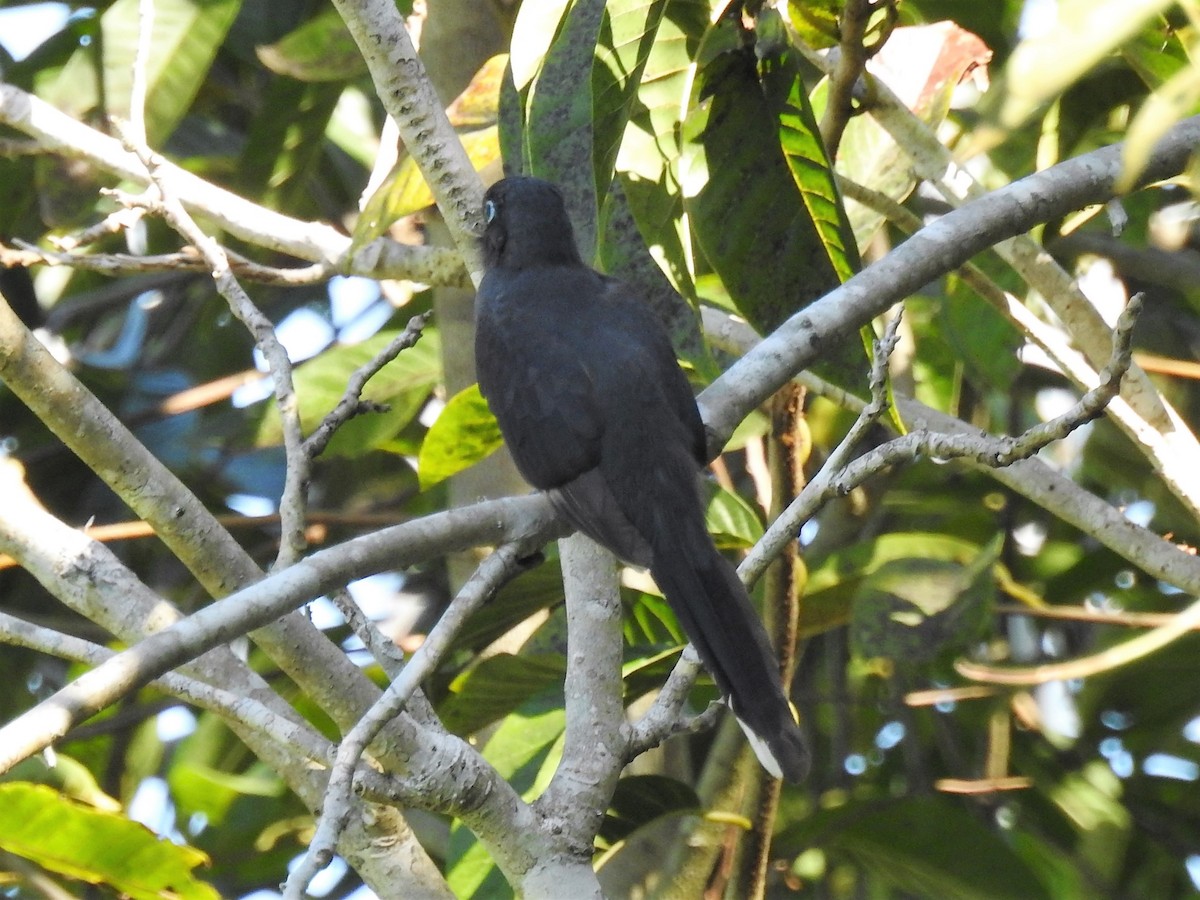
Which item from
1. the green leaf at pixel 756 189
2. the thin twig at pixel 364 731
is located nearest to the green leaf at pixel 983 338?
the green leaf at pixel 756 189

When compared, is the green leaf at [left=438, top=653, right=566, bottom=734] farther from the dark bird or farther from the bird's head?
the bird's head

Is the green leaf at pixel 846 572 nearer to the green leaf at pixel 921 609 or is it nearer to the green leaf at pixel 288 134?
the green leaf at pixel 921 609

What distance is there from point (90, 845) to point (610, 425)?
59.0 inches

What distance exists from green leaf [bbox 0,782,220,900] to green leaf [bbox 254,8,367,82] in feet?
6.90

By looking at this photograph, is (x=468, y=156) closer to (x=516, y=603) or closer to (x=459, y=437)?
(x=459, y=437)

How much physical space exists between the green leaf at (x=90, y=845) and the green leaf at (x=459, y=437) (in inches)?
43.0

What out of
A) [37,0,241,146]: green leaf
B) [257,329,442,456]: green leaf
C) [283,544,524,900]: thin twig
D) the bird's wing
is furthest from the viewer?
[257,329,442,456]: green leaf

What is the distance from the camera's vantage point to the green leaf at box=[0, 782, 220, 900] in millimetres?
3084

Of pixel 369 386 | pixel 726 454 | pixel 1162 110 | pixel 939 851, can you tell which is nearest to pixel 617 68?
pixel 369 386

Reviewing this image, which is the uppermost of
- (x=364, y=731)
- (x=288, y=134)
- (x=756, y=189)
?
(x=288, y=134)

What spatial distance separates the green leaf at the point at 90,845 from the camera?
3.08 meters

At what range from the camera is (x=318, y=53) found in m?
4.04

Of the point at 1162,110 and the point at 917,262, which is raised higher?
the point at 917,262

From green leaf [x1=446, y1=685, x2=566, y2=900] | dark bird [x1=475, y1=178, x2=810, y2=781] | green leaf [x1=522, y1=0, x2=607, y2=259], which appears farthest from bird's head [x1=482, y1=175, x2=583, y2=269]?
green leaf [x1=446, y1=685, x2=566, y2=900]
